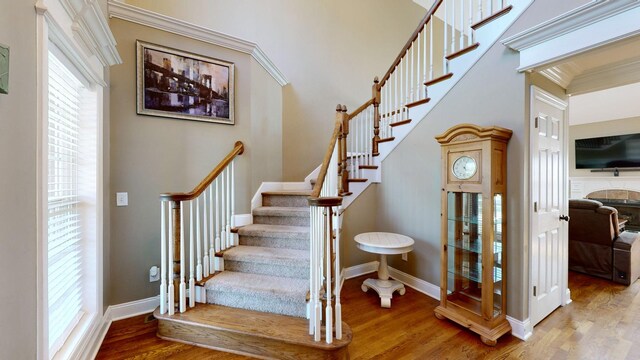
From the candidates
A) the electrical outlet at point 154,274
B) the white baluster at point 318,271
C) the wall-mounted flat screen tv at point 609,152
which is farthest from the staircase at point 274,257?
the wall-mounted flat screen tv at point 609,152

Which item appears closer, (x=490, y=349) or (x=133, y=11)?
(x=490, y=349)

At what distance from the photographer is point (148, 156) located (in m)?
2.34

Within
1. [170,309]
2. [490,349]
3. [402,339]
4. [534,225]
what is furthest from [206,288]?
[534,225]

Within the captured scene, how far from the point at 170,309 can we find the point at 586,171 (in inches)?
352

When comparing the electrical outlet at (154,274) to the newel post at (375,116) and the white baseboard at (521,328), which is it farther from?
the white baseboard at (521,328)

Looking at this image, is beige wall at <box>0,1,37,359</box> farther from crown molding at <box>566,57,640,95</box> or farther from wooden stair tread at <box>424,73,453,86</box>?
crown molding at <box>566,57,640,95</box>

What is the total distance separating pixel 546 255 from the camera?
2182 millimetres

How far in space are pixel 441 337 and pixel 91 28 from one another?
341cm

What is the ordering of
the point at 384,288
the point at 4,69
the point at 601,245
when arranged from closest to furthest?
the point at 4,69 < the point at 384,288 < the point at 601,245

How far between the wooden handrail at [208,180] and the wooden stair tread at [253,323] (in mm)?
936

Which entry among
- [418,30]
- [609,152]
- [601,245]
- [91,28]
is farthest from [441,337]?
[609,152]

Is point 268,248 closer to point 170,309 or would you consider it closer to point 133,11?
point 170,309

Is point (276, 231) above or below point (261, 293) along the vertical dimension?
above

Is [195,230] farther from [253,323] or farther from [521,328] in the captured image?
[521,328]
